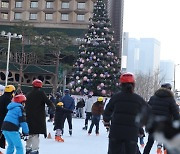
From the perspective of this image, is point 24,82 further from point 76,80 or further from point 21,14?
point 76,80

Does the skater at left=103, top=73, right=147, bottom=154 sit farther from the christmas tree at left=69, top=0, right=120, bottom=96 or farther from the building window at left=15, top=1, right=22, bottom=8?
the building window at left=15, top=1, right=22, bottom=8

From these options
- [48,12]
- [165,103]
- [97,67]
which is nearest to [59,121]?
[165,103]

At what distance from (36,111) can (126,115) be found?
2.52 m

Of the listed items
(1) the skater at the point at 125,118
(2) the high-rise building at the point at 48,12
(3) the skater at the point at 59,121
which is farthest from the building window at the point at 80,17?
(1) the skater at the point at 125,118

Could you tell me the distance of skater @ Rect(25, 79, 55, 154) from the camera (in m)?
6.66

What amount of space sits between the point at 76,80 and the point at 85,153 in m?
17.7

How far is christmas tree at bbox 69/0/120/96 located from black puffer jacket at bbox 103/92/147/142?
20076mm

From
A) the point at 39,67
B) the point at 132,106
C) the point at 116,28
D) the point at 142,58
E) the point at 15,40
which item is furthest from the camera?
the point at 142,58

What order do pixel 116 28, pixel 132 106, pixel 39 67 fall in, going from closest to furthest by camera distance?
A: pixel 132 106 → pixel 39 67 → pixel 116 28

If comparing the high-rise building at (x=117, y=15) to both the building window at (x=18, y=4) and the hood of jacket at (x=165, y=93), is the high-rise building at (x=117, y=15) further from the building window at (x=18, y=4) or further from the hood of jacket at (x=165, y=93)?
the hood of jacket at (x=165, y=93)

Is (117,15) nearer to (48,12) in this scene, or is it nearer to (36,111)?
(48,12)

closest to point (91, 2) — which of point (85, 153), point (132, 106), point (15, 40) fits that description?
point (15, 40)

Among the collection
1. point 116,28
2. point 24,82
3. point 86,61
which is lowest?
point 24,82

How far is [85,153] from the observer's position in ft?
28.1
